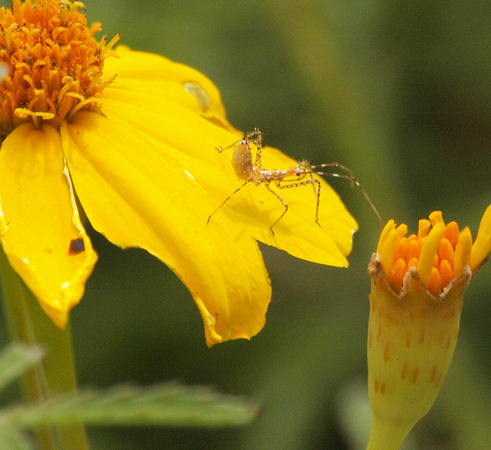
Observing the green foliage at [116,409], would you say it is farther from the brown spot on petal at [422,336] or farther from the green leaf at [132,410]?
the brown spot on petal at [422,336]

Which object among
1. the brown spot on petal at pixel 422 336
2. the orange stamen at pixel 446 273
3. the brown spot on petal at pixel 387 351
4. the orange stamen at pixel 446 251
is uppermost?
the orange stamen at pixel 446 251

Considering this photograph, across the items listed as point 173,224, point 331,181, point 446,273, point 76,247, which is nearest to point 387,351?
point 446,273

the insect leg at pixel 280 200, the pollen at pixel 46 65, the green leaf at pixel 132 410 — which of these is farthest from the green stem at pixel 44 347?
the green leaf at pixel 132 410

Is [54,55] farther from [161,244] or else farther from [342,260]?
[342,260]

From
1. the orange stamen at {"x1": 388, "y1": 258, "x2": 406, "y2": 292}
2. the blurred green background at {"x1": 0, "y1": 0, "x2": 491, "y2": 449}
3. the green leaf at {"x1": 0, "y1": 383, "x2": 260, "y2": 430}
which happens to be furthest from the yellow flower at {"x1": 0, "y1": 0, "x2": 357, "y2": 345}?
the blurred green background at {"x1": 0, "y1": 0, "x2": 491, "y2": 449}

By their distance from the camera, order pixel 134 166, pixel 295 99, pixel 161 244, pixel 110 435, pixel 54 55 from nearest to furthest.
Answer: pixel 161 244, pixel 134 166, pixel 54 55, pixel 110 435, pixel 295 99

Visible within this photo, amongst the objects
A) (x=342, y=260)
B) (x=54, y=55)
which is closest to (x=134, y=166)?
(x=54, y=55)

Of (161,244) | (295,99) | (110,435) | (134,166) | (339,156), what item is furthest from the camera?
(295,99)

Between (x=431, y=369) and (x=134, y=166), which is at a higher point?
(x=134, y=166)
